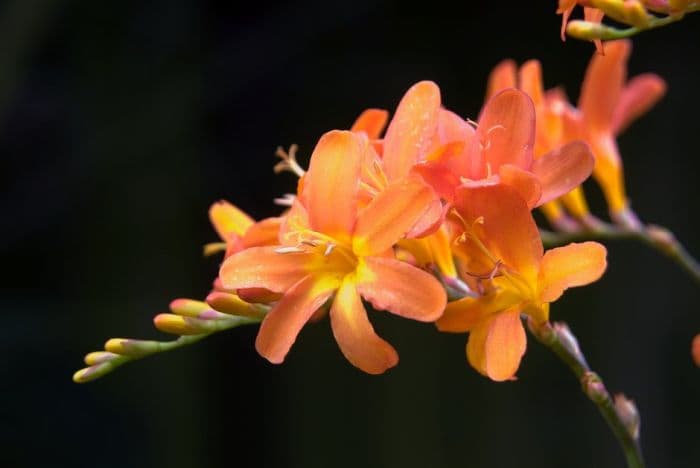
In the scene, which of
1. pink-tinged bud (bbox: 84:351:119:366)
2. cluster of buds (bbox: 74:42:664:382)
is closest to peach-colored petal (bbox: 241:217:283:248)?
cluster of buds (bbox: 74:42:664:382)

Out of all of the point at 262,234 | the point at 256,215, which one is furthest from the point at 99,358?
the point at 256,215

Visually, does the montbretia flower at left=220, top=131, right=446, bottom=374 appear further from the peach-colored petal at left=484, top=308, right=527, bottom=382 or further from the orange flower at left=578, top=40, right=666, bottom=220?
the orange flower at left=578, top=40, right=666, bottom=220

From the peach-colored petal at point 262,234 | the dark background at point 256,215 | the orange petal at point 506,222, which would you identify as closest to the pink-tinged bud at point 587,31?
the orange petal at point 506,222

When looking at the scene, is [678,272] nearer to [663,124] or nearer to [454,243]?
[663,124]

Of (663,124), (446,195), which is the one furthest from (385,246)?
(663,124)

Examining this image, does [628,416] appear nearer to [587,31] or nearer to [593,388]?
[593,388]
